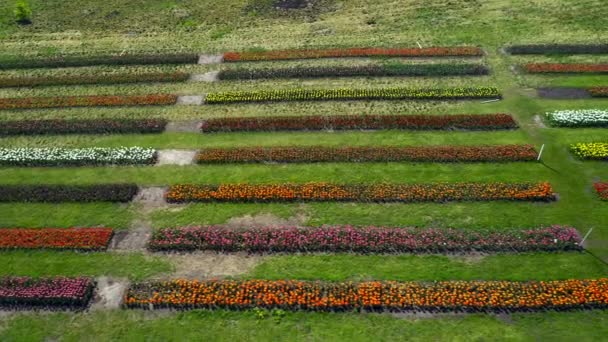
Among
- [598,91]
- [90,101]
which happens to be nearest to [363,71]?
[598,91]

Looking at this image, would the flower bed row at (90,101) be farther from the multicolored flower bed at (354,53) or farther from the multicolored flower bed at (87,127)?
the multicolored flower bed at (354,53)

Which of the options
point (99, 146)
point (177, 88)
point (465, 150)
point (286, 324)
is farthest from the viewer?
point (177, 88)

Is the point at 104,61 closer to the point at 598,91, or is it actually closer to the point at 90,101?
the point at 90,101

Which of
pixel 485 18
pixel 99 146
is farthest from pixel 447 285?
pixel 485 18

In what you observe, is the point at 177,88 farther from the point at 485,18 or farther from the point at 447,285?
the point at 485,18

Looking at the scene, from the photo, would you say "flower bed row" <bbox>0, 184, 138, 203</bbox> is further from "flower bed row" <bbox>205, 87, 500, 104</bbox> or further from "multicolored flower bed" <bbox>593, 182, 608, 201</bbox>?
"multicolored flower bed" <bbox>593, 182, 608, 201</bbox>

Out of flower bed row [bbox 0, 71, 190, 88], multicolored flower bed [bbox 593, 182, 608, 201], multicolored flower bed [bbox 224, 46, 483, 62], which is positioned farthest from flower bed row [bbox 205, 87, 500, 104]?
multicolored flower bed [bbox 593, 182, 608, 201]
